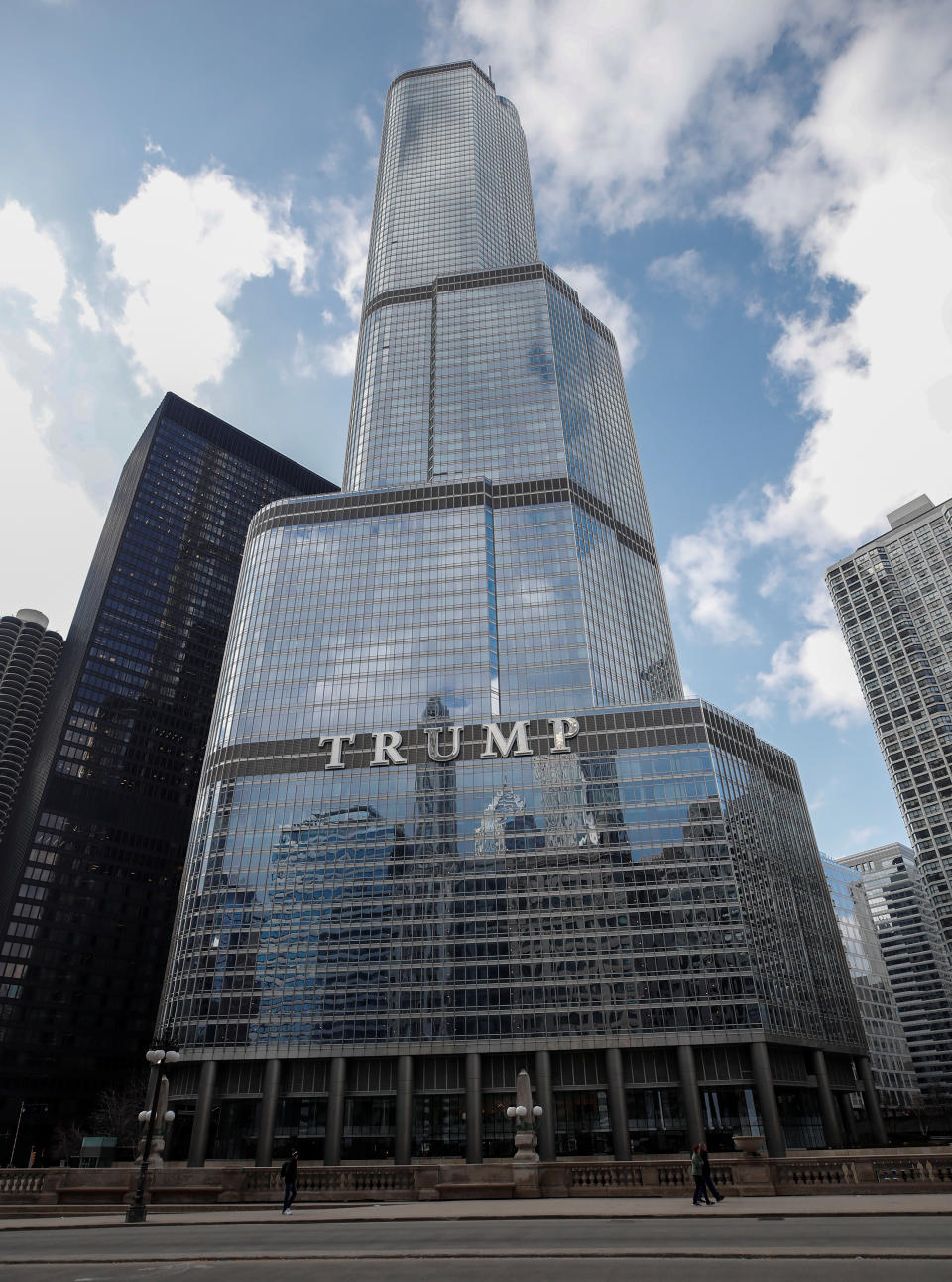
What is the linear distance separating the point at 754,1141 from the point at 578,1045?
5495 cm

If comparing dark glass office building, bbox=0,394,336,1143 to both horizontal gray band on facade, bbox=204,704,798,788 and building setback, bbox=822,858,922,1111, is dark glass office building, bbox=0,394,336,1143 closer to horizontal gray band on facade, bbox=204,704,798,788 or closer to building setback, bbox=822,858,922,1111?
horizontal gray band on facade, bbox=204,704,798,788

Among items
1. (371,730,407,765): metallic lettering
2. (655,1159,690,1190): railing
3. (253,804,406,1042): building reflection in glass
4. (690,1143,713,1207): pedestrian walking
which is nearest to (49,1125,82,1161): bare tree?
(253,804,406,1042): building reflection in glass

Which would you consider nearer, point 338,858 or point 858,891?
point 338,858

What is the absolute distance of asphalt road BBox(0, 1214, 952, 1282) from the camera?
54.1ft

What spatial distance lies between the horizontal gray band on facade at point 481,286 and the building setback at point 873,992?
369 ft

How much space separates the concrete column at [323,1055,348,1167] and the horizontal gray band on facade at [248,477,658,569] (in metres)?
75.5

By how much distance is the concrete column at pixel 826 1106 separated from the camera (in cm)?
8894

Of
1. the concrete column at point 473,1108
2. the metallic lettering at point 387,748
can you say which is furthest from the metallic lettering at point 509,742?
the concrete column at point 473,1108

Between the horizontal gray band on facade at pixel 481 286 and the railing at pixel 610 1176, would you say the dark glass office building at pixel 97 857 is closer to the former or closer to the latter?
the horizontal gray band on facade at pixel 481 286

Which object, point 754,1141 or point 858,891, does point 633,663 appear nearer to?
point 858,891

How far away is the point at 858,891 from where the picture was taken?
14400 cm

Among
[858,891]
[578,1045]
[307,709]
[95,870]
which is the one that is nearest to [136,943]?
[95,870]

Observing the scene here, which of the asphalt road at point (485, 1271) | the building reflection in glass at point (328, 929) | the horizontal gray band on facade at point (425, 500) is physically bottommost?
the asphalt road at point (485, 1271)

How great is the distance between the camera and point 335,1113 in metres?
85.0
